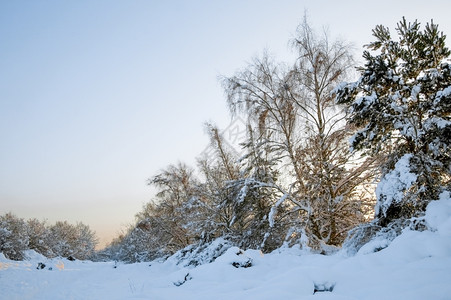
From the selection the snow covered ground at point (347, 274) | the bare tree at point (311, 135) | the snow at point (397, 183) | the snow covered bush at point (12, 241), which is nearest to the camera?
the snow covered ground at point (347, 274)

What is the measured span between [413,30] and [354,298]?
5.67 m

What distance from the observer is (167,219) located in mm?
19750

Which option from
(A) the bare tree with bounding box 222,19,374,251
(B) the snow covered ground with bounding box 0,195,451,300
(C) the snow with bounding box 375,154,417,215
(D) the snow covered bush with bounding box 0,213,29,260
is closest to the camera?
(B) the snow covered ground with bounding box 0,195,451,300

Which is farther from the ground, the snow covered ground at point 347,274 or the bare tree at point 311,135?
the bare tree at point 311,135

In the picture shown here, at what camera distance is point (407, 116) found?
18.2 feet

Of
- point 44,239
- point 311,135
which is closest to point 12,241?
point 44,239

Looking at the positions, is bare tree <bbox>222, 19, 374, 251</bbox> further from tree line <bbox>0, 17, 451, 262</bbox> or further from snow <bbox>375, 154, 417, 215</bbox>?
snow <bbox>375, 154, 417, 215</bbox>

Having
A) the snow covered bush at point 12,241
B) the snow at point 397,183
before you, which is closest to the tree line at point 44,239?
the snow covered bush at point 12,241

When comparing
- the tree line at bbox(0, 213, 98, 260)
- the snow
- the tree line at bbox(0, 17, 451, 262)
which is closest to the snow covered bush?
the tree line at bbox(0, 213, 98, 260)

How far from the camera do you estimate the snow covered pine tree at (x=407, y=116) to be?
16.8ft

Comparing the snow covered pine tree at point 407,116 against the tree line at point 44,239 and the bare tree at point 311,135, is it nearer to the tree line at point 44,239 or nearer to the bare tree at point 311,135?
the bare tree at point 311,135

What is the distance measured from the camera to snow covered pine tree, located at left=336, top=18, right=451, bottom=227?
202 inches

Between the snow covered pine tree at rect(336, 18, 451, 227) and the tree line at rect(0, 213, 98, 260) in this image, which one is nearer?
the snow covered pine tree at rect(336, 18, 451, 227)

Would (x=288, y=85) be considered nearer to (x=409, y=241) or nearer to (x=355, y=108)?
(x=355, y=108)
